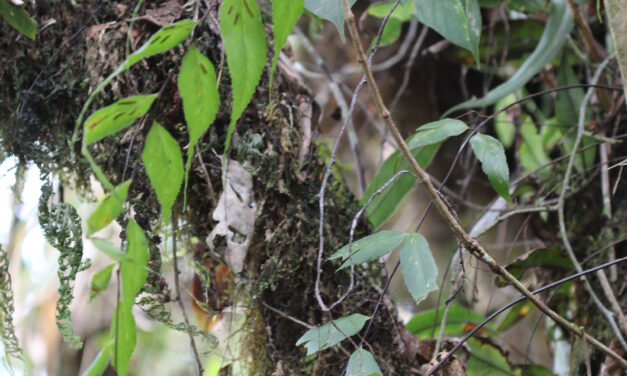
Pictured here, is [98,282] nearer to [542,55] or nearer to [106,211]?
[106,211]

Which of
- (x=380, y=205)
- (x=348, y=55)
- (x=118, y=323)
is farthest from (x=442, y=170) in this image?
(x=118, y=323)

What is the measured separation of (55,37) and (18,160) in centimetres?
20

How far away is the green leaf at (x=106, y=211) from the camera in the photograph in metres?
0.42

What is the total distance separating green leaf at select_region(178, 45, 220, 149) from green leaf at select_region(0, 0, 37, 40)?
1.41 ft

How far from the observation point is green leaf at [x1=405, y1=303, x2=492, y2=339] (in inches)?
43.1

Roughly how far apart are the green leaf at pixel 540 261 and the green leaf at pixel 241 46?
57cm

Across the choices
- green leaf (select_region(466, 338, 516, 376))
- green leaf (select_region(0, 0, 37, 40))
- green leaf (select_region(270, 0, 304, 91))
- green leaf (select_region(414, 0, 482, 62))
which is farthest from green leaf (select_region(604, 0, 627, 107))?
green leaf (select_region(0, 0, 37, 40))

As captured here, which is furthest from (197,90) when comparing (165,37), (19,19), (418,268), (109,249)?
(19,19)

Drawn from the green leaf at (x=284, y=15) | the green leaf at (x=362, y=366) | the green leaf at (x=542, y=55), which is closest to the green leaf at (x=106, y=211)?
the green leaf at (x=284, y=15)

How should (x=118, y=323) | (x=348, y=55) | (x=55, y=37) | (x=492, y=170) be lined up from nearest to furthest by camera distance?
(x=118, y=323) → (x=492, y=170) → (x=55, y=37) → (x=348, y=55)

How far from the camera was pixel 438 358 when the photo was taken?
28.8 inches

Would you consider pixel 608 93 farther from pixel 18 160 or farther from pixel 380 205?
pixel 18 160

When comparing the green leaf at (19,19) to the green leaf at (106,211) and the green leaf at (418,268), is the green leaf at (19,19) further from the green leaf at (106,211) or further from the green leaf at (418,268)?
the green leaf at (418,268)

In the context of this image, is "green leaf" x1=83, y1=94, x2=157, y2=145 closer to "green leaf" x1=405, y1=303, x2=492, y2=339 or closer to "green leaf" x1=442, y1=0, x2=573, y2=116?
"green leaf" x1=442, y1=0, x2=573, y2=116
